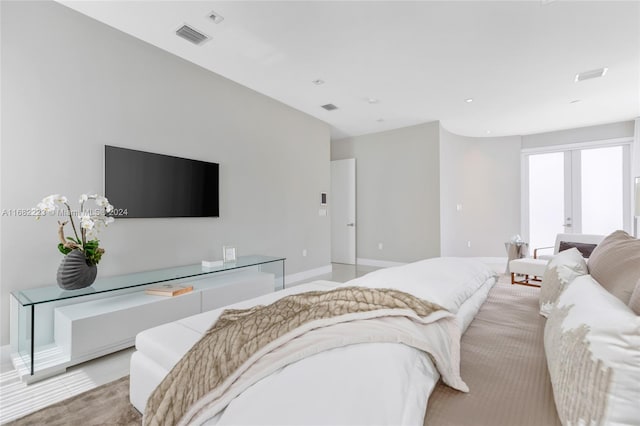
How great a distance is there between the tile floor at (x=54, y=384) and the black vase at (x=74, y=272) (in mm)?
578

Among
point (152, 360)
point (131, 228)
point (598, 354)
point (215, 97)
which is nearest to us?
point (598, 354)

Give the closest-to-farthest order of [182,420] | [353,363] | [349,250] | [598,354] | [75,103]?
[598,354] < [353,363] < [182,420] < [75,103] < [349,250]

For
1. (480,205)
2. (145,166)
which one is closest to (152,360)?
(145,166)

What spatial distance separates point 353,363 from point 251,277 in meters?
2.81

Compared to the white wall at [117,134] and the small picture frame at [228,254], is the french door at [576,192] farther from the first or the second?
the small picture frame at [228,254]

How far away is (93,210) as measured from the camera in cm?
263

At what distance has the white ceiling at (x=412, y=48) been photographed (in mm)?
2447

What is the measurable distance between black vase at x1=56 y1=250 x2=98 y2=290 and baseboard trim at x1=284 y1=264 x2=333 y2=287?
266 cm

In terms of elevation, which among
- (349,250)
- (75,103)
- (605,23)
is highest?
(605,23)

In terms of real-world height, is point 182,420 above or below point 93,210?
below

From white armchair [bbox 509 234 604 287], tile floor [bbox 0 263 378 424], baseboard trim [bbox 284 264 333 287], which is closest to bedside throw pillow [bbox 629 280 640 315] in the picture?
tile floor [bbox 0 263 378 424]

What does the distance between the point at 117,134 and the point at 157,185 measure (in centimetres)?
57

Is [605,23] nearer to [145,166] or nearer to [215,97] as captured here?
[215,97]

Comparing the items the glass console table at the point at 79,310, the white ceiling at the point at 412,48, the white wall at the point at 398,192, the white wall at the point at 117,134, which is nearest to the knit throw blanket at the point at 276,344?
the glass console table at the point at 79,310
